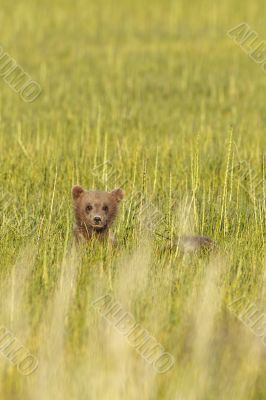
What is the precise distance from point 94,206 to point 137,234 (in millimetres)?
1047

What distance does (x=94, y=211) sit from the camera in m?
9.41

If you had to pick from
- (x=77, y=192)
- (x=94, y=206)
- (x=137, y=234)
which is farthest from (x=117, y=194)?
(x=137, y=234)

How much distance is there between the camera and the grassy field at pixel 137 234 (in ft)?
18.7

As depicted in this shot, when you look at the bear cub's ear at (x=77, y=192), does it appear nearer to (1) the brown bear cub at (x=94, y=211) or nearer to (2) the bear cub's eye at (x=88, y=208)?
(1) the brown bear cub at (x=94, y=211)

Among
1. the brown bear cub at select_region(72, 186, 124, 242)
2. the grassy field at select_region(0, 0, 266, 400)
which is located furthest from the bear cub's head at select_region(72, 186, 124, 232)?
the grassy field at select_region(0, 0, 266, 400)

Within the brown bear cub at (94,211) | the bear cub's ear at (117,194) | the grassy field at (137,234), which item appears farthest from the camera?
the bear cub's ear at (117,194)

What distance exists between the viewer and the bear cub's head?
9.41 m

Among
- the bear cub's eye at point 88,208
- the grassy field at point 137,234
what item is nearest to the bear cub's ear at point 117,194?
the grassy field at point 137,234

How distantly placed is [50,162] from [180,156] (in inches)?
70.5

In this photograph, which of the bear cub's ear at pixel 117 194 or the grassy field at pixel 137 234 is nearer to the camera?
the grassy field at pixel 137 234

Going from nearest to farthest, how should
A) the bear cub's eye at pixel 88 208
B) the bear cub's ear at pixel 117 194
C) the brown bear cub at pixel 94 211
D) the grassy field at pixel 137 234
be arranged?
the grassy field at pixel 137 234, the brown bear cub at pixel 94 211, the bear cub's eye at pixel 88 208, the bear cub's ear at pixel 117 194

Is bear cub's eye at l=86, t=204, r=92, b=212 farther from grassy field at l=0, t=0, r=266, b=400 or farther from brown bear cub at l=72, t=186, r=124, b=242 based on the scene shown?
grassy field at l=0, t=0, r=266, b=400

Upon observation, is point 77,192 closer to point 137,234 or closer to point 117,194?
point 117,194

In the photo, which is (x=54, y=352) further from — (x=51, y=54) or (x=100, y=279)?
(x=51, y=54)
